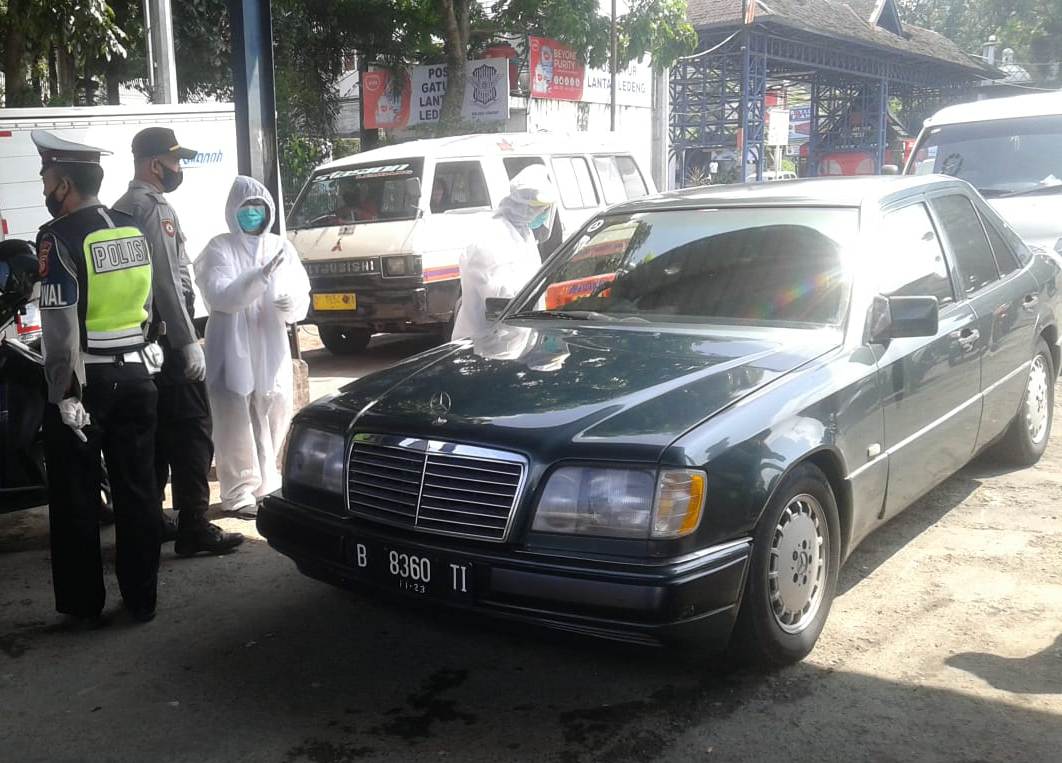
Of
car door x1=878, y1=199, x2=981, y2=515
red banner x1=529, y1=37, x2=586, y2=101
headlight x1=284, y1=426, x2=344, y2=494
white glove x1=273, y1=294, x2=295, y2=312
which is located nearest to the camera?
headlight x1=284, y1=426, x2=344, y2=494

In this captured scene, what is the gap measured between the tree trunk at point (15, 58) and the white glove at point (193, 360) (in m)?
8.59

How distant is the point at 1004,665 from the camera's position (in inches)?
147

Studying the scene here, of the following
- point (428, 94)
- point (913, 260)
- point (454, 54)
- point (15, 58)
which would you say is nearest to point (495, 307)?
point (913, 260)

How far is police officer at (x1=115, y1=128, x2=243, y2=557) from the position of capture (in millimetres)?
4703

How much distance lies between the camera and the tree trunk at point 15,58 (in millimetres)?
11672

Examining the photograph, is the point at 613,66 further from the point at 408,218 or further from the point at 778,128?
the point at 408,218

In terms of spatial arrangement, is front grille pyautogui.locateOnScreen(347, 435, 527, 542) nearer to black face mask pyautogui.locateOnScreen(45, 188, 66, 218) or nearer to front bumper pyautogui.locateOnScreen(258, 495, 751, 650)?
front bumper pyautogui.locateOnScreen(258, 495, 751, 650)

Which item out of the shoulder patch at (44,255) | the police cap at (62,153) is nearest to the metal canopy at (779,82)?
the police cap at (62,153)

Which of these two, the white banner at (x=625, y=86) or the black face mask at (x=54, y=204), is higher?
the white banner at (x=625, y=86)

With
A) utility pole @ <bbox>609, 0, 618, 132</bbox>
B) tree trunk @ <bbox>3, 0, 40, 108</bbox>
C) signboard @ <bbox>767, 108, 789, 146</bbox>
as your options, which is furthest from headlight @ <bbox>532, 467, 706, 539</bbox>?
signboard @ <bbox>767, 108, 789, 146</bbox>

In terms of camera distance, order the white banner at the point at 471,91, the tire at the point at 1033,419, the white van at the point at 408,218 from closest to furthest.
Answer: the tire at the point at 1033,419, the white van at the point at 408,218, the white banner at the point at 471,91

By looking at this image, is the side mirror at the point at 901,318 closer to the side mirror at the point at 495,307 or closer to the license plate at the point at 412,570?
the side mirror at the point at 495,307

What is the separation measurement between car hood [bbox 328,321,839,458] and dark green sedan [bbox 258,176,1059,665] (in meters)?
0.01

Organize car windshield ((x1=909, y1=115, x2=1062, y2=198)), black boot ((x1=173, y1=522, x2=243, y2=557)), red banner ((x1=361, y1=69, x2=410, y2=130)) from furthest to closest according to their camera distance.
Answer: red banner ((x1=361, y1=69, x2=410, y2=130)), car windshield ((x1=909, y1=115, x2=1062, y2=198)), black boot ((x1=173, y1=522, x2=243, y2=557))
